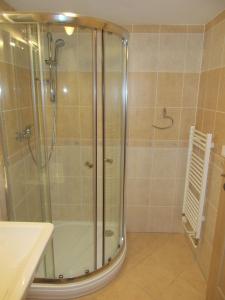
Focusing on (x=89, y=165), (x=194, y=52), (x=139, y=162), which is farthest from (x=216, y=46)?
(x=89, y=165)

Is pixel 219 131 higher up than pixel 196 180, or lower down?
higher up

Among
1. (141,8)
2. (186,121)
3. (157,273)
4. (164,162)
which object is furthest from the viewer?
(164,162)

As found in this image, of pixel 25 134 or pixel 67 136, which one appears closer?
pixel 25 134

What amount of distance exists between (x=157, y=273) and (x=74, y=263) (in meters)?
0.77

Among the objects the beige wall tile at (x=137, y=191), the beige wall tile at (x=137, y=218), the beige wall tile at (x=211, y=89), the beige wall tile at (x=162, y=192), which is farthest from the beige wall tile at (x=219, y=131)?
the beige wall tile at (x=137, y=218)

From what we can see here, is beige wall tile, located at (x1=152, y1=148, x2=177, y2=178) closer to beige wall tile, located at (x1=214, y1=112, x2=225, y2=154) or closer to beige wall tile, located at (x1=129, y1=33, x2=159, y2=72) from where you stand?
beige wall tile, located at (x1=214, y1=112, x2=225, y2=154)

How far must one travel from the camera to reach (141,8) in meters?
1.71

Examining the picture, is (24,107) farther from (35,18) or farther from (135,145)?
(135,145)

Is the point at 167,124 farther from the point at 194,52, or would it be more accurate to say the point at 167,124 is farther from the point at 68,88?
the point at 68,88

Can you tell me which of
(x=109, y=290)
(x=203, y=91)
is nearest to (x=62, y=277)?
(x=109, y=290)

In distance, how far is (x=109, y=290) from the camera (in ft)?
5.92

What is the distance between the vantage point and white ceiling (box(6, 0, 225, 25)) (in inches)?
63.4

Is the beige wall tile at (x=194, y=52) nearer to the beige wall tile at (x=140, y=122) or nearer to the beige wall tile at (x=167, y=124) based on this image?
the beige wall tile at (x=167, y=124)

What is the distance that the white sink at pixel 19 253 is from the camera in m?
0.79
